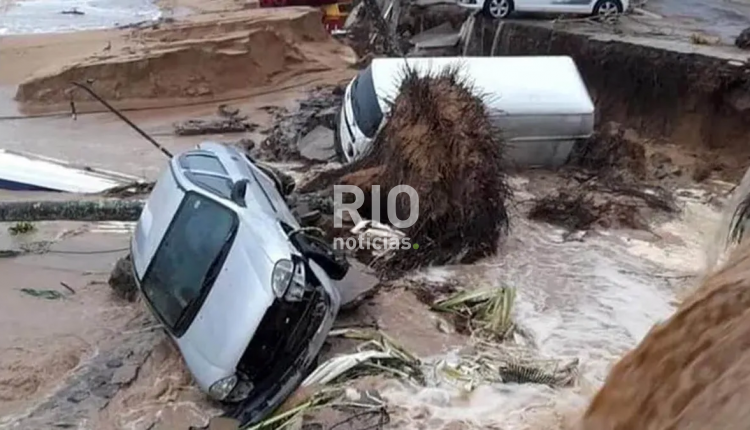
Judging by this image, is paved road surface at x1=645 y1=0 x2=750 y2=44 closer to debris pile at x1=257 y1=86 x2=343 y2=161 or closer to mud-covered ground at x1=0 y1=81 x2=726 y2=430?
mud-covered ground at x1=0 y1=81 x2=726 y2=430

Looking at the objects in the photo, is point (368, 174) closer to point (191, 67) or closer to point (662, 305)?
point (662, 305)

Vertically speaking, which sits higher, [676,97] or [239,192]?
[239,192]

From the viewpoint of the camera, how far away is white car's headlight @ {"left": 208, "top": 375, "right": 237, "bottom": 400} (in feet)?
25.6

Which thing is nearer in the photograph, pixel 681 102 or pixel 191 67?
pixel 681 102

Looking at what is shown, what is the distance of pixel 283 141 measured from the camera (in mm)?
17375

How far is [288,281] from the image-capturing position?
781 centimetres

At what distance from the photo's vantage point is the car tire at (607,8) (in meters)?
19.8

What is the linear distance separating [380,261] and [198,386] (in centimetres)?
288

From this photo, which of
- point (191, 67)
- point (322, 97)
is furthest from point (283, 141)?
point (191, 67)

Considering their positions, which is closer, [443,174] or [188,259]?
[188,259]

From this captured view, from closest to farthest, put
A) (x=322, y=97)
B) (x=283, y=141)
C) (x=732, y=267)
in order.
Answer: (x=732, y=267)
(x=283, y=141)
(x=322, y=97)

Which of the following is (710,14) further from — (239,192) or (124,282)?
(239,192)

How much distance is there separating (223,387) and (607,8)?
14.5 metres

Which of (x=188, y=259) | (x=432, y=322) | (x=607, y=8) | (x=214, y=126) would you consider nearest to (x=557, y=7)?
(x=607, y=8)
